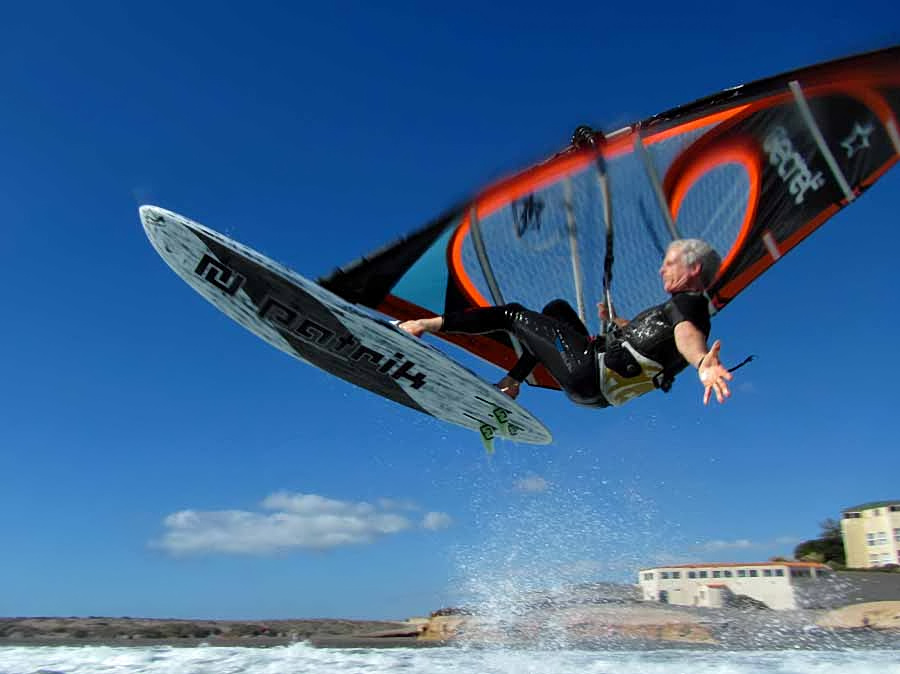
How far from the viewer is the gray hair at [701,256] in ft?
19.0

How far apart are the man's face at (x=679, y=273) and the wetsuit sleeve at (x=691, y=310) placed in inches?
11.9

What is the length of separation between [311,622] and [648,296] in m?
21.9

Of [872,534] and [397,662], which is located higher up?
[872,534]

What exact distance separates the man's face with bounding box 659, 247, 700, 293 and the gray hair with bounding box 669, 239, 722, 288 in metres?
0.03

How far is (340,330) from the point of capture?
281 inches

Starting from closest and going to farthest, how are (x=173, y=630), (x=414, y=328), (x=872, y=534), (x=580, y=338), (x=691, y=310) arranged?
1. (x=691, y=310)
2. (x=580, y=338)
3. (x=414, y=328)
4. (x=173, y=630)
5. (x=872, y=534)

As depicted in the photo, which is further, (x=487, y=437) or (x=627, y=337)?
(x=487, y=437)

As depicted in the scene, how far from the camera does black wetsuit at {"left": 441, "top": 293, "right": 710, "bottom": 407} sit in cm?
560

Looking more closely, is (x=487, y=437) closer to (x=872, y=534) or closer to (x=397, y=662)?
(x=397, y=662)

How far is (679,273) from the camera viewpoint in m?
5.81

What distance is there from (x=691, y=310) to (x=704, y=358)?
752 mm

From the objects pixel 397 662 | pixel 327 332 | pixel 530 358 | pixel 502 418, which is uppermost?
pixel 327 332

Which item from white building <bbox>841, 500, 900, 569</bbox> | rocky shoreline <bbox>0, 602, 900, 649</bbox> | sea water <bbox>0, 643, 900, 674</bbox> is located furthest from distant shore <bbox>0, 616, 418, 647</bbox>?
white building <bbox>841, 500, 900, 569</bbox>

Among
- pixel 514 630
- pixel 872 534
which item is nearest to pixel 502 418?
pixel 514 630
